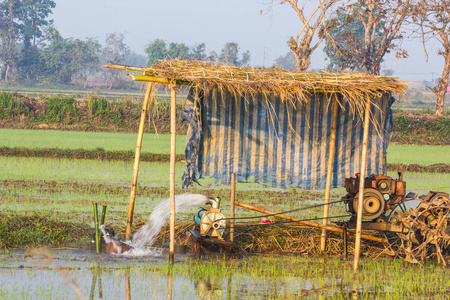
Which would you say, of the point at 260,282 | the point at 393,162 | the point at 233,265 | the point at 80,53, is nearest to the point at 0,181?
the point at 233,265

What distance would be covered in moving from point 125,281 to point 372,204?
281cm

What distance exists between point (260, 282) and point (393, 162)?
477 inches

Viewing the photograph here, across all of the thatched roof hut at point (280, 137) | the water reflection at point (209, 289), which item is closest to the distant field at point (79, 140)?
the thatched roof hut at point (280, 137)

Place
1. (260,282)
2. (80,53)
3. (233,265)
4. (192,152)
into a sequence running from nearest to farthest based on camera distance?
(260,282)
(233,265)
(192,152)
(80,53)

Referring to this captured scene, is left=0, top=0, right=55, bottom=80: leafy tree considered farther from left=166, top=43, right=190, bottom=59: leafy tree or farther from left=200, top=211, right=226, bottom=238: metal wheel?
left=200, top=211, right=226, bottom=238: metal wheel

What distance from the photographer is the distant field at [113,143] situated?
1698 cm

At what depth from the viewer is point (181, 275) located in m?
5.71

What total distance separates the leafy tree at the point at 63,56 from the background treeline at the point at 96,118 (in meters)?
25.8

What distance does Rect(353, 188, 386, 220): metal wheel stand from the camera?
21.0 feet

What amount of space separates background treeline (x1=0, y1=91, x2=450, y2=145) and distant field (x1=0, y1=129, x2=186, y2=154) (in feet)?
2.86

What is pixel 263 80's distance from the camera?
6.18 metres

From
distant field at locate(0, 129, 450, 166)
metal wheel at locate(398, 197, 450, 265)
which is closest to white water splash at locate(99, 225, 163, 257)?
metal wheel at locate(398, 197, 450, 265)

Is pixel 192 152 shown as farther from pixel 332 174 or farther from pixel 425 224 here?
pixel 425 224

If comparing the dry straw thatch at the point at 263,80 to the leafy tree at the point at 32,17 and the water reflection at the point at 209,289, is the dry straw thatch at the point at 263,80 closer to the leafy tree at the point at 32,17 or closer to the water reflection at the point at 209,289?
the water reflection at the point at 209,289
